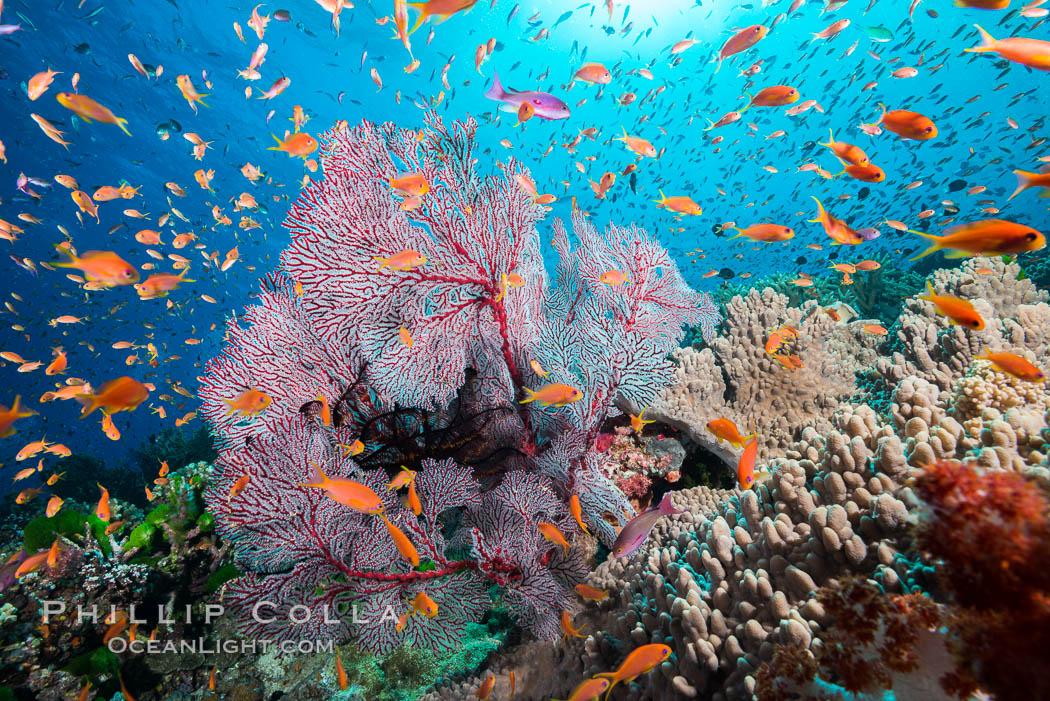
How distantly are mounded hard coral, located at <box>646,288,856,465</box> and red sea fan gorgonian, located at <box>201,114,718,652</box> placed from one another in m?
0.94

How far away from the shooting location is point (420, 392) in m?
3.33

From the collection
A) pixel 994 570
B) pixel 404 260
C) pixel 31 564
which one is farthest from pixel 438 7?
pixel 31 564

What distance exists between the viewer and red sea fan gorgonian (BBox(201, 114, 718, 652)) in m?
2.94

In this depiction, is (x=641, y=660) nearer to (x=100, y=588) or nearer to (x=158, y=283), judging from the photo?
(x=100, y=588)

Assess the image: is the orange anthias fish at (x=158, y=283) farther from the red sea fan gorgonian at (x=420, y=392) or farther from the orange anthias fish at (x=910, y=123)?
the orange anthias fish at (x=910, y=123)

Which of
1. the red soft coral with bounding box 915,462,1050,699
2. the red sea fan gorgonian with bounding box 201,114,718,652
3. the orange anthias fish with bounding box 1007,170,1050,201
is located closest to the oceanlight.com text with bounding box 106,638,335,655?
the red sea fan gorgonian with bounding box 201,114,718,652

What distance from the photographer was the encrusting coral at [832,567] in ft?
3.88

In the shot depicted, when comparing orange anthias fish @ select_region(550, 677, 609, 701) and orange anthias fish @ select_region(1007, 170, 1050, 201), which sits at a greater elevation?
orange anthias fish @ select_region(1007, 170, 1050, 201)

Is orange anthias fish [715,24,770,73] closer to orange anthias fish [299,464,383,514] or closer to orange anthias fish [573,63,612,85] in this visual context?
orange anthias fish [573,63,612,85]

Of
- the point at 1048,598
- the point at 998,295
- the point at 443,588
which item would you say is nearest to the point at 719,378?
the point at 443,588

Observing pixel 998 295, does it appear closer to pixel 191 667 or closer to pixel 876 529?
pixel 876 529

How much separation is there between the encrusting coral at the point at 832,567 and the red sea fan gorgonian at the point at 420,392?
75 centimetres

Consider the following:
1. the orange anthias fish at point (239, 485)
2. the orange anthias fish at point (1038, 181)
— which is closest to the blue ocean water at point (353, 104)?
the orange anthias fish at point (1038, 181)

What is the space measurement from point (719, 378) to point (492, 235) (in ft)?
10.6
